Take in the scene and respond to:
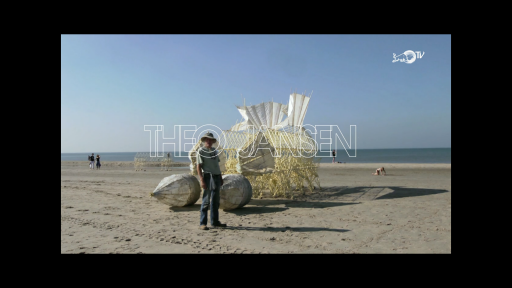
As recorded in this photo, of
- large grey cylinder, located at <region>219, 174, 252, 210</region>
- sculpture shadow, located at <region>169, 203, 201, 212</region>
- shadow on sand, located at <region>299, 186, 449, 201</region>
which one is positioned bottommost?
shadow on sand, located at <region>299, 186, 449, 201</region>

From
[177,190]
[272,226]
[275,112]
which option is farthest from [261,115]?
[272,226]

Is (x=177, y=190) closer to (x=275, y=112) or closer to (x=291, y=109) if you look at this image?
(x=275, y=112)

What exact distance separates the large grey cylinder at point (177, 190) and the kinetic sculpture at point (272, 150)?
1297 millimetres

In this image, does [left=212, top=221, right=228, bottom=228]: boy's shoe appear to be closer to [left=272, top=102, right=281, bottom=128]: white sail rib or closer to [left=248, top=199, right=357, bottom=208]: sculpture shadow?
[left=248, top=199, right=357, bottom=208]: sculpture shadow

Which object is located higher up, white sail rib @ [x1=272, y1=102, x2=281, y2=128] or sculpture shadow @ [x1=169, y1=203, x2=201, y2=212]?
white sail rib @ [x1=272, y1=102, x2=281, y2=128]

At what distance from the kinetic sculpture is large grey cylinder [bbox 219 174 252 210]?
4.57 feet

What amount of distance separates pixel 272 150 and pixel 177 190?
3008mm

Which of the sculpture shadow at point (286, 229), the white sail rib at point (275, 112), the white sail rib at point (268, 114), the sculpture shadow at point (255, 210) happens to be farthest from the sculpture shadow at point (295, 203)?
the white sail rib at point (275, 112)

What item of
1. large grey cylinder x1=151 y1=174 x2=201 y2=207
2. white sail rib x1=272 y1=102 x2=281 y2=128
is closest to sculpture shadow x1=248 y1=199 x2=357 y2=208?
large grey cylinder x1=151 y1=174 x2=201 y2=207

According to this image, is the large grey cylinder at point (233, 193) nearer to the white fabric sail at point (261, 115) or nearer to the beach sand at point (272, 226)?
the beach sand at point (272, 226)

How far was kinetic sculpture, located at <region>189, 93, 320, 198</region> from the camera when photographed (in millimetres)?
8742

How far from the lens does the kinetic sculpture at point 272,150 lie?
874 cm

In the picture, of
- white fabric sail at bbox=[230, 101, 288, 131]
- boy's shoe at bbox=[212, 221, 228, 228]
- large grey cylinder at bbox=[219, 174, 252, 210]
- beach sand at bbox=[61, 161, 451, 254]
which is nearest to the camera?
beach sand at bbox=[61, 161, 451, 254]

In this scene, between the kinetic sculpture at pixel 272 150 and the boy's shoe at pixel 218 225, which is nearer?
the boy's shoe at pixel 218 225
